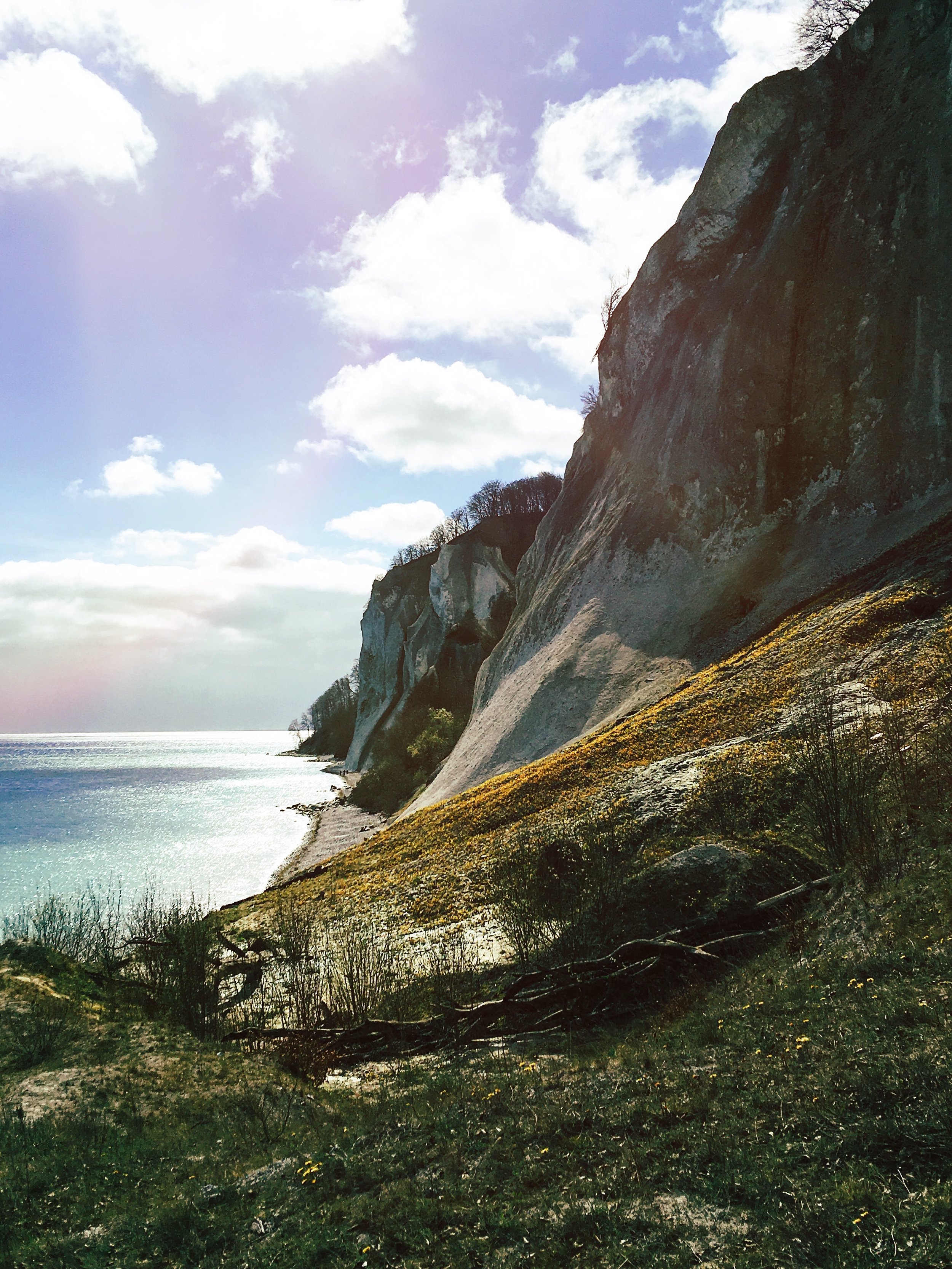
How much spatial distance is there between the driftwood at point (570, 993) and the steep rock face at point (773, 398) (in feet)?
68.3

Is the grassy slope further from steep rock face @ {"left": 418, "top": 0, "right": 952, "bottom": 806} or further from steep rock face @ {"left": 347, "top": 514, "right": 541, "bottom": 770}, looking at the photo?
steep rock face @ {"left": 347, "top": 514, "right": 541, "bottom": 770}

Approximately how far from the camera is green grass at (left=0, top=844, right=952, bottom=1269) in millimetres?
4586

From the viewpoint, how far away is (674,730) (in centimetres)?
2405

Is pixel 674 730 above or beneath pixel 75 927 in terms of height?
above

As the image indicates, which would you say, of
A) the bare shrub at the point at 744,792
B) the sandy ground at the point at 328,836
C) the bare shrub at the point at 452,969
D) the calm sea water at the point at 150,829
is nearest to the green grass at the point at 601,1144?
the bare shrub at the point at 452,969

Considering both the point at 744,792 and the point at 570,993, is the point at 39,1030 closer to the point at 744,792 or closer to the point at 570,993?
the point at 570,993

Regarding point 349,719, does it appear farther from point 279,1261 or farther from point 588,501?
point 279,1261

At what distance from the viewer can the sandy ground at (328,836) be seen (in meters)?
38.3

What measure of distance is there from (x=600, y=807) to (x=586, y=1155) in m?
14.2

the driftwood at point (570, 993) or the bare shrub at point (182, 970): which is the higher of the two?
the driftwood at point (570, 993)

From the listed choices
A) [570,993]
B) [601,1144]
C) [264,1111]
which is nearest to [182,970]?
[264,1111]

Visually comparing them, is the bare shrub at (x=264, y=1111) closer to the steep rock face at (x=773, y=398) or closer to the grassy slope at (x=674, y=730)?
the grassy slope at (x=674, y=730)

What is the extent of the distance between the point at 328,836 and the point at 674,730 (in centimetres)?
3226

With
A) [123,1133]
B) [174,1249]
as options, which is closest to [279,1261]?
[174,1249]
